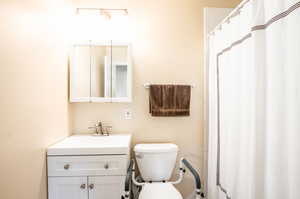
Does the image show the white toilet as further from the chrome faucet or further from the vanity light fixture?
the vanity light fixture

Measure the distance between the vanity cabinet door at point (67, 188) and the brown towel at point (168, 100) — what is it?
91cm

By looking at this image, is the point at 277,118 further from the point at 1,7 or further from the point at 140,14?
the point at 140,14

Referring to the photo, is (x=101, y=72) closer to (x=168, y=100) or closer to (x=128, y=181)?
(x=168, y=100)

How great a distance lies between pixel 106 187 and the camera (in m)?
1.49

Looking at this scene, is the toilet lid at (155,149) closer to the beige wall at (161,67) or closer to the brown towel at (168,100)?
the beige wall at (161,67)

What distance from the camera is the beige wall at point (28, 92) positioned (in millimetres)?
1005

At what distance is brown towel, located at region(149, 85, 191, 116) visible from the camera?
1.92 m

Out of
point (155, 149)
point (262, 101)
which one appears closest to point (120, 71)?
point (155, 149)

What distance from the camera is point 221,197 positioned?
1.53m

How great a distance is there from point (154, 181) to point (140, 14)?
1738 mm

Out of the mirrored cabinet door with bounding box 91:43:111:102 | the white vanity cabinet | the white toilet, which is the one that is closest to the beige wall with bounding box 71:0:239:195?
the mirrored cabinet door with bounding box 91:43:111:102

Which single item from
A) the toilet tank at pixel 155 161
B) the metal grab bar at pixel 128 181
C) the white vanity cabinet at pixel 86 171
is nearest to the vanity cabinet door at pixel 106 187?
the white vanity cabinet at pixel 86 171

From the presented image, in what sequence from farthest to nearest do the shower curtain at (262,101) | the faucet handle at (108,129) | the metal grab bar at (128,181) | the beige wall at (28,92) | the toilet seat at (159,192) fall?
1. the faucet handle at (108,129)
2. the toilet seat at (159,192)
3. the metal grab bar at (128,181)
4. the beige wall at (28,92)
5. the shower curtain at (262,101)

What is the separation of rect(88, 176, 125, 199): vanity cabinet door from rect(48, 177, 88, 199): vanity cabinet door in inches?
2.1
